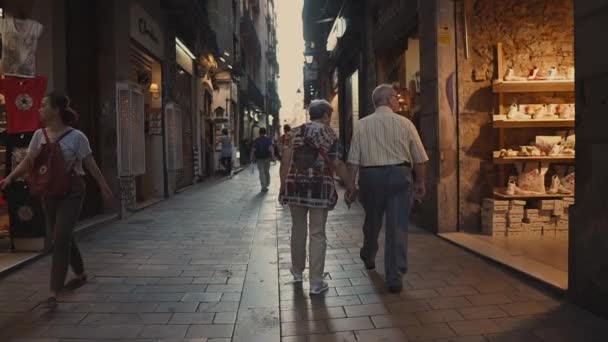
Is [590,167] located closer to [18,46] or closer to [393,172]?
[393,172]

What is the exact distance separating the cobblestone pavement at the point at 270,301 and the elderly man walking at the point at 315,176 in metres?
0.42

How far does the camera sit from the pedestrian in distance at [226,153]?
67.6 ft

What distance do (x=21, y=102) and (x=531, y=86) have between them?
21.5 ft

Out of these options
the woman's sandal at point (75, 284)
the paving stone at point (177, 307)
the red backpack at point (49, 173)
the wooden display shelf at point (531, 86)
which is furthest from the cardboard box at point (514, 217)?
the red backpack at point (49, 173)

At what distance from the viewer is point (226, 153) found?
827 inches

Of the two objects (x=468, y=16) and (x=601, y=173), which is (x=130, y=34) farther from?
(x=601, y=173)

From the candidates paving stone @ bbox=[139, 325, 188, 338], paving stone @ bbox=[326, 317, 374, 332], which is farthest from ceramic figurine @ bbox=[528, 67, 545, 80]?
paving stone @ bbox=[139, 325, 188, 338]

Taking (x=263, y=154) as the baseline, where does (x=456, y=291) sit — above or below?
below

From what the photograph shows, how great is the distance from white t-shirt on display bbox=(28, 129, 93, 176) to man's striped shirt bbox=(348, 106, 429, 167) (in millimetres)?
2486

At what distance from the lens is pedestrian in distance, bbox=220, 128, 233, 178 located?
67.6 feet

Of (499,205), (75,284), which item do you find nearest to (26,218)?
(75,284)

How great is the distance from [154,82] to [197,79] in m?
5.37

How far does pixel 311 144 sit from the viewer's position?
4.54 metres

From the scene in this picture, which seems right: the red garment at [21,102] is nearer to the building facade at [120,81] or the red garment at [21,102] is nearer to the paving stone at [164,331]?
Answer: the building facade at [120,81]
